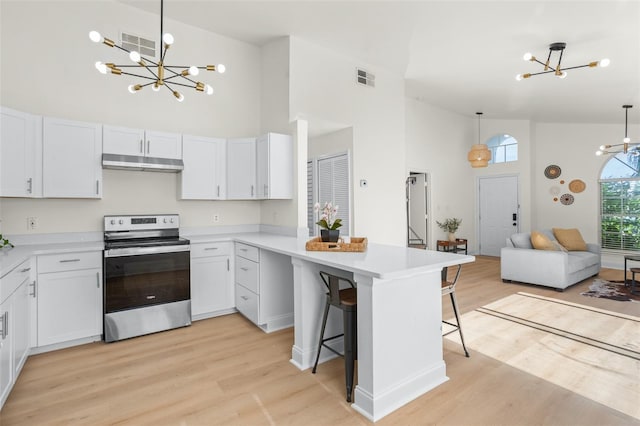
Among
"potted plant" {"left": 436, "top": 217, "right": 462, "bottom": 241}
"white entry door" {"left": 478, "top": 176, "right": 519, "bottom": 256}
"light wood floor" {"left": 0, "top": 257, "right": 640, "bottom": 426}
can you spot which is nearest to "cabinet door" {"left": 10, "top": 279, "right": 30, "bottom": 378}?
"light wood floor" {"left": 0, "top": 257, "right": 640, "bottom": 426}

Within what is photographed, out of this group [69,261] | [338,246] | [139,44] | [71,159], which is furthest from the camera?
[139,44]

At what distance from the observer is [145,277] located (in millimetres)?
3285

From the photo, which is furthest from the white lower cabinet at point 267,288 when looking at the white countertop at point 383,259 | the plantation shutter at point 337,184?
the plantation shutter at point 337,184

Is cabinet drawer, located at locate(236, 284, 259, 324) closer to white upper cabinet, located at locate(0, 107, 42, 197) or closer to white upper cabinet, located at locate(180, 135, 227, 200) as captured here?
white upper cabinet, located at locate(180, 135, 227, 200)

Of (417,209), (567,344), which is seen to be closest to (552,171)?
(417,209)

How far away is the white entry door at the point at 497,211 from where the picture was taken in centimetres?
791

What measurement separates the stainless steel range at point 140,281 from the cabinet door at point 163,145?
2.38ft

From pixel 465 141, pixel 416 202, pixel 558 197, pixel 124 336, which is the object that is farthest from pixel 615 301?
pixel 124 336

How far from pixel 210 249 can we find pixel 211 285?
15.6 inches

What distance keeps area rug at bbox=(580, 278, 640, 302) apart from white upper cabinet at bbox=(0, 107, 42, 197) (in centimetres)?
671

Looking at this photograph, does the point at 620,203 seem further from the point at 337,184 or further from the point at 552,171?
the point at 337,184

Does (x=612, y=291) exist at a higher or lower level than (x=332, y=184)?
lower

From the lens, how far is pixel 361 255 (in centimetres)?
254

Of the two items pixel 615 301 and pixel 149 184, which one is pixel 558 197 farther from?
pixel 149 184
